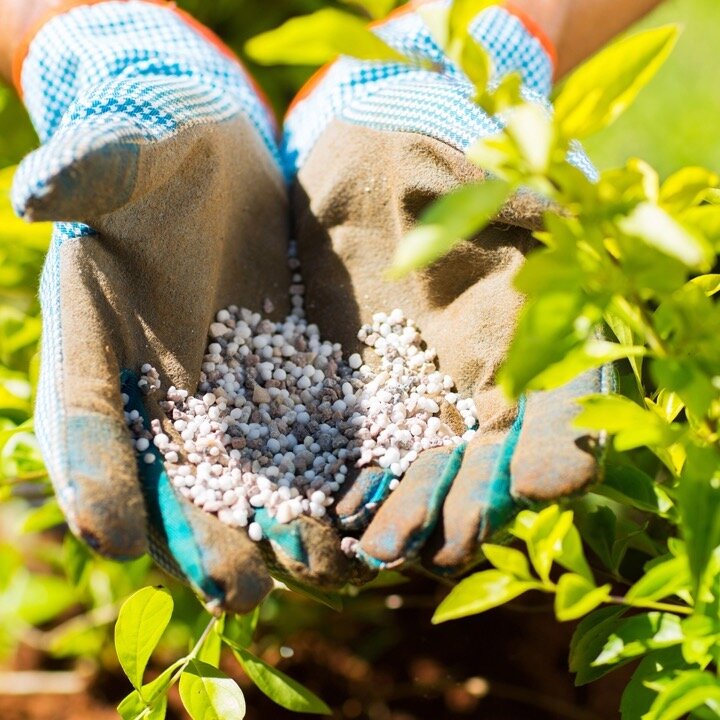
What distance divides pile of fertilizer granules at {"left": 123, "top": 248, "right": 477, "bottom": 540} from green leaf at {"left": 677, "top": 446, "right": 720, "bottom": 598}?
384 millimetres

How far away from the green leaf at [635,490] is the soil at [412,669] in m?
0.60

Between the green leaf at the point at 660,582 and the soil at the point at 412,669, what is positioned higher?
the green leaf at the point at 660,582

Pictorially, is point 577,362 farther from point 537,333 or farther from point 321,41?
point 321,41

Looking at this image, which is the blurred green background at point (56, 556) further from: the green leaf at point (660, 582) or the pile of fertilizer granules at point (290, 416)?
the green leaf at point (660, 582)

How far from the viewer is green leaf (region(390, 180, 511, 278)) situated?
1.87ft

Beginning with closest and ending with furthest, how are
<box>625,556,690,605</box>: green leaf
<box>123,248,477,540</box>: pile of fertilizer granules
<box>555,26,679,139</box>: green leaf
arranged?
<box>555,26,679,139</box>: green leaf < <box>625,556,690,605</box>: green leaf < <box>123,248,477,540</box>: pile of fertilizer granules

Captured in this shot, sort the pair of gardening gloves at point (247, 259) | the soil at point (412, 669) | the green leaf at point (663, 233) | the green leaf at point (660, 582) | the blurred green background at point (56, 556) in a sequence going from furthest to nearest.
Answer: the soil at point (412, 669) < the blurred green background at point (56, 556) < the pair of gardening gloves at point (247, 259) < the green leaf at point (660, 582) < the green leaf at point (663, 233)

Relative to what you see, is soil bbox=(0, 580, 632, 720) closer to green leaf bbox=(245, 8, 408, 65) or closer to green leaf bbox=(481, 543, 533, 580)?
green leaf bbox=(481, 543, 533, 580)

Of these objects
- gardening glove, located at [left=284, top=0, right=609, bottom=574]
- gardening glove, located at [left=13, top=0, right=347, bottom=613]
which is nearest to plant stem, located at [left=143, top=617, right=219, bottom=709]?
gardening glove, located at [left=13, top=0, right=347, bottom=613]

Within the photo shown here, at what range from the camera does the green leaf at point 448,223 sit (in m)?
0.57

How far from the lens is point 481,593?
792mm

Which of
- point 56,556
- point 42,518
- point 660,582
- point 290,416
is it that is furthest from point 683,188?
point 56,556

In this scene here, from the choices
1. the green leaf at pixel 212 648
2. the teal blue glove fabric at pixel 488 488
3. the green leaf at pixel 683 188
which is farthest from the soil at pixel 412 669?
the green leaf at pixel 683 188

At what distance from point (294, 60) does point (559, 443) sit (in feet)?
1.41
